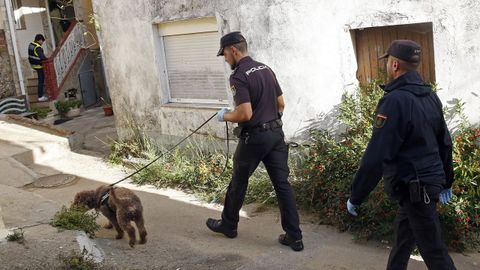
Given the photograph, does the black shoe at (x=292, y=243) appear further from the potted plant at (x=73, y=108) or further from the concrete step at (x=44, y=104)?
the concrete step at (x=44, y=104)

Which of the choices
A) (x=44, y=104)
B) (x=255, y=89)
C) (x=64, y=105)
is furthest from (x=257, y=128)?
(x=44, y=104)

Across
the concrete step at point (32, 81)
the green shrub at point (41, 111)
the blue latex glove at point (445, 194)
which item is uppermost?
the concrete step at point (32, 81)

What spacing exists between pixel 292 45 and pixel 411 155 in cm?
345

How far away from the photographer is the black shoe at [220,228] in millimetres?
5406

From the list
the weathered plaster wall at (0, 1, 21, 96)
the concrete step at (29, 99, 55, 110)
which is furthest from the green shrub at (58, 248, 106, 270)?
the weathered plaster wall at (0, 1, 21, 96)

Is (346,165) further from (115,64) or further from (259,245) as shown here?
(115,64)

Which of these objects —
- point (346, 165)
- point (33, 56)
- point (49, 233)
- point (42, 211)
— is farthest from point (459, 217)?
point (33, 56)

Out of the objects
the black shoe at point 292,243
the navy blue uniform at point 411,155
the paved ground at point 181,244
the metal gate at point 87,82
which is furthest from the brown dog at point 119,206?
the metal gate at point 87,82

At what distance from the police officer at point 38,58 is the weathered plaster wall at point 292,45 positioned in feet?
19.2

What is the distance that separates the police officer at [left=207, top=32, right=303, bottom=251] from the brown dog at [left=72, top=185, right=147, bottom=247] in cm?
93

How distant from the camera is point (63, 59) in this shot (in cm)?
1506

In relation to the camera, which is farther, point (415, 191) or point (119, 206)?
point (119, 206)

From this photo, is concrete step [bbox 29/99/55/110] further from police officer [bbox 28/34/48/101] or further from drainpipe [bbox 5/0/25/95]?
drainpipe [bbox 5/0/25/95]

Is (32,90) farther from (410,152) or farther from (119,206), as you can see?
(410,152)
